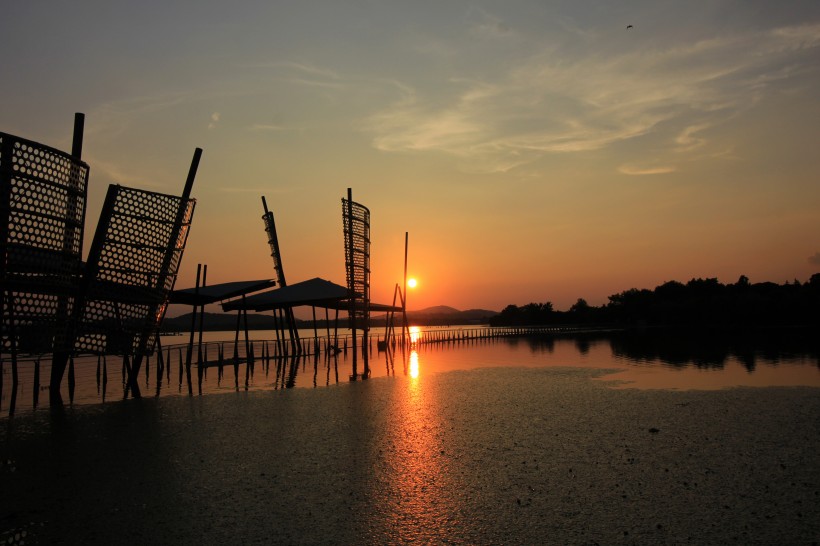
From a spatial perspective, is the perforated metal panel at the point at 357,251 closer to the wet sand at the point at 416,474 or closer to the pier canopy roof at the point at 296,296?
the pier canopy roof at the point at 296,296

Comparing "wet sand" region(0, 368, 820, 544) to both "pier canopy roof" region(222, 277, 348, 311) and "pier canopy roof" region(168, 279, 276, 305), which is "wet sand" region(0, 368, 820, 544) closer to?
"pier canopy roof" region(168, 279, 276, 305)

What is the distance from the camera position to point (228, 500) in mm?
6750

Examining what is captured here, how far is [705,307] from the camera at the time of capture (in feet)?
352

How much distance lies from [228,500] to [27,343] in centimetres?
422

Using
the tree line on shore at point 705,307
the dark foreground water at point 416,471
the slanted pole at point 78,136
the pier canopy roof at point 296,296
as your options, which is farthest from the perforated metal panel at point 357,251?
the tree line on shore at point 705,307

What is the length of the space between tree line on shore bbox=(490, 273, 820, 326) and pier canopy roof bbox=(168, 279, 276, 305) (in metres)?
97.0

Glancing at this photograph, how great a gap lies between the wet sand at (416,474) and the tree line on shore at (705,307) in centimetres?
9838

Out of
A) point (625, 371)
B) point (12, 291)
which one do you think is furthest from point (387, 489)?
point (625, 371)

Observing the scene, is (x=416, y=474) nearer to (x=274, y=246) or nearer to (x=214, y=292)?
(x=214, y=292)

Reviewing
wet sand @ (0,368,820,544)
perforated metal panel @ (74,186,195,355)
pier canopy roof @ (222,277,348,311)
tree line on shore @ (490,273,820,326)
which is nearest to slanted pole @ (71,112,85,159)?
perforated metal panel @ (74,186,195,355)

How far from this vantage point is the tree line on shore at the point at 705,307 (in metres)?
97.6

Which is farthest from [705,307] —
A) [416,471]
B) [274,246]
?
[416,471]

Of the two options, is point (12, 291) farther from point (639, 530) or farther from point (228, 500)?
point (639, 530)

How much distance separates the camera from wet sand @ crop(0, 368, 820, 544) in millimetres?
5844
